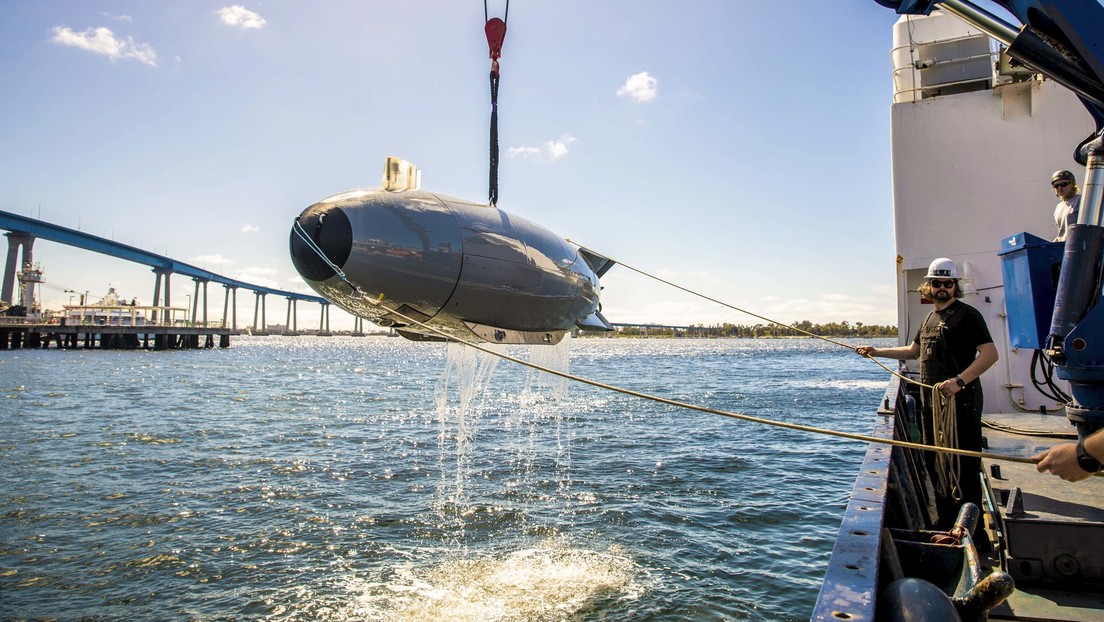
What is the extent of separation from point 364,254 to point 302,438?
16220 millimetres

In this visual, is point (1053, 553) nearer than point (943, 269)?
Yes

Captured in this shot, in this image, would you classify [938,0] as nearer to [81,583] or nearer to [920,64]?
[920,64]

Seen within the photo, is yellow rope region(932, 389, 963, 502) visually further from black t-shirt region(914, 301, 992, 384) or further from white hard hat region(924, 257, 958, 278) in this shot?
white hard hat region(924, 257, 958, 278)

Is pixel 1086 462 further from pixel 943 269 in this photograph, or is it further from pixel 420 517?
pixel 420 517

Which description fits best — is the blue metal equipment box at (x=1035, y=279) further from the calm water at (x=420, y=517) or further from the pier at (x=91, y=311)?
the pier at (x=91, y=311)

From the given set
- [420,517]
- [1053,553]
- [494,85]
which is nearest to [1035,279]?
[1053,553]

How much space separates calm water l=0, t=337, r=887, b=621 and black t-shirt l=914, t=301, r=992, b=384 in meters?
3.39

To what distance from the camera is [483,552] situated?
30.5ft

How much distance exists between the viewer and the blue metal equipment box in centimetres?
459

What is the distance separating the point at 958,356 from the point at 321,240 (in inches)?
233

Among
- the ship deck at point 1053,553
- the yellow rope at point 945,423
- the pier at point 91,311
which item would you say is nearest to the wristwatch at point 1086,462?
the ship deck at point 1053,553

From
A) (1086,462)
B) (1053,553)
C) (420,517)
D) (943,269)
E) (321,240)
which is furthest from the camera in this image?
(420,517)

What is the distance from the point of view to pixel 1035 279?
4.62m

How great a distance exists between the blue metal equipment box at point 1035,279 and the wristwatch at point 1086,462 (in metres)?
2.23
